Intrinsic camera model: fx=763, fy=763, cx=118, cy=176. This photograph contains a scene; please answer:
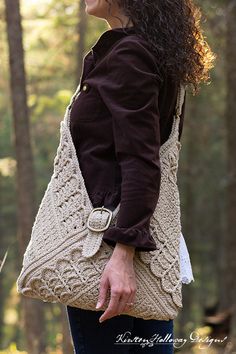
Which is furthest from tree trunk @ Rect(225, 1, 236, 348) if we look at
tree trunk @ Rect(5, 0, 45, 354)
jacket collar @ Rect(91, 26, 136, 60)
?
jacket collar @ Rect(91, 26, 136, 60)

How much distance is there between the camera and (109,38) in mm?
2510

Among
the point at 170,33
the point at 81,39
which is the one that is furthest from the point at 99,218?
the point at 81,39

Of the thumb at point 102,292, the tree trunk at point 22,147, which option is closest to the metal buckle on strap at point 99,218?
the thumb at point 102,292

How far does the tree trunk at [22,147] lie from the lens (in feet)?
25.6

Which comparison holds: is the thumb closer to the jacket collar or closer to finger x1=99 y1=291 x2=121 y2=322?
finger x1=99 y1=291 x2=121 y2=322

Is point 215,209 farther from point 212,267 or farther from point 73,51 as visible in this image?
point 73,51

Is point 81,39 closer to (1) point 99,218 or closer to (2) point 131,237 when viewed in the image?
(1) point 99,218

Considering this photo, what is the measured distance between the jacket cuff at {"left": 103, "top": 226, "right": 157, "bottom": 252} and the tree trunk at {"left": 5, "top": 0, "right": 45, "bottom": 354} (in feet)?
17.5

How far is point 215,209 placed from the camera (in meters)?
25.8

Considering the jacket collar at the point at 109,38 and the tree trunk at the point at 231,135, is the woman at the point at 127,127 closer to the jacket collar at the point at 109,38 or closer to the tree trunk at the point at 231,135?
the jacket collar at the point at 109,38

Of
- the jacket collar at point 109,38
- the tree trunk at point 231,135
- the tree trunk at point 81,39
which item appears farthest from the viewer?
the tree trunk at point 81,39

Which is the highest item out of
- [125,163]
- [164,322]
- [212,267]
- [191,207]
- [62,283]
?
[125,163]

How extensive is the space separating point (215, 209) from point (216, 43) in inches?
566

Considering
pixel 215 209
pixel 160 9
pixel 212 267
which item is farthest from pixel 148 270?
pixel 212 267
